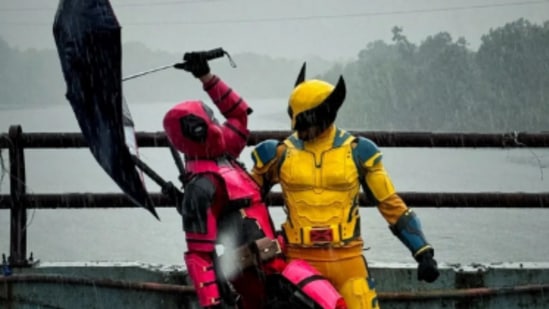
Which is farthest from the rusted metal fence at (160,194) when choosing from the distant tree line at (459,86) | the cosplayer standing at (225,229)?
the distant tree line at (459,86)

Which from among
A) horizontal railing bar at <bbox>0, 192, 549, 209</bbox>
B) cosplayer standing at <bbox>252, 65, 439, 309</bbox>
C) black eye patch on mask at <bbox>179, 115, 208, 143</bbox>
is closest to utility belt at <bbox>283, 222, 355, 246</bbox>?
cosplayer standing at <bbox>252, 65, 439, 309</bbox>

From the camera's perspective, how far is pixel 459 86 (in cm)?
8681

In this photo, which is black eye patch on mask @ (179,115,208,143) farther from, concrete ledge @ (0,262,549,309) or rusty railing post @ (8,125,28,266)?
rusty railing post @ (8,125,28,266)

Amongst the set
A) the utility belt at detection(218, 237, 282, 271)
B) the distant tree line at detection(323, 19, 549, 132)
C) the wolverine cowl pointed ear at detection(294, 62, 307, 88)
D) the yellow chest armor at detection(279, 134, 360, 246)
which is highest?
the distant tree line at detection(323, 19, 549, 132)

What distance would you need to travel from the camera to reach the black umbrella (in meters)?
3.74

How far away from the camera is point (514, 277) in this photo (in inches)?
211

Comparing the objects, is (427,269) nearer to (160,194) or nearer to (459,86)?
(160,194)

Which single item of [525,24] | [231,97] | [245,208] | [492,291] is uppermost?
→ [525,24]

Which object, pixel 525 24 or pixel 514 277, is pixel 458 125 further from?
pixel 514 277

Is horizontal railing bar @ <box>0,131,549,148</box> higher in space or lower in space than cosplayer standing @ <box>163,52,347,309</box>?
higher

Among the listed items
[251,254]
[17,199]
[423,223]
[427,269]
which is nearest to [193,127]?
[251,254]

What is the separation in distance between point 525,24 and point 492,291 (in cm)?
8751

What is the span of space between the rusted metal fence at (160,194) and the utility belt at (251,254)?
1499 mm

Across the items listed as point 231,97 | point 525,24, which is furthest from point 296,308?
point 525,24
